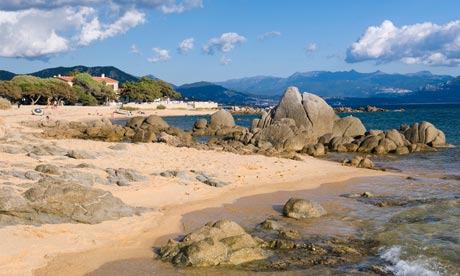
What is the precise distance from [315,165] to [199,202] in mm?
11452

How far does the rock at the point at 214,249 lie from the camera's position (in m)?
9.62

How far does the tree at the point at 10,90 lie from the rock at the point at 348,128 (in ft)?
219

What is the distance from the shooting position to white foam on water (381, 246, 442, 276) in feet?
30.5

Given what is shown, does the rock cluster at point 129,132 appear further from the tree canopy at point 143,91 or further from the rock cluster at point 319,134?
the tree canopy at point 143,91

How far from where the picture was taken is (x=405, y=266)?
9602 mm

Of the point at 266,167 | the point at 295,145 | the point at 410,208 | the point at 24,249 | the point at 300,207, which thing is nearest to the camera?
the point at 24,249

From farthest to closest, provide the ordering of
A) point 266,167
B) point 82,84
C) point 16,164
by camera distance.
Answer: point 82,84 → point 266,167 → point 16,164

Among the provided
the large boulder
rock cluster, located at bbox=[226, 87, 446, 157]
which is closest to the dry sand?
rock cluster, located at bbox=[226, 87, 446, 157]

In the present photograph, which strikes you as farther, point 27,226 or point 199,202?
point 199,202

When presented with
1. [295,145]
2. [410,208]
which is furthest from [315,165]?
[410,208]

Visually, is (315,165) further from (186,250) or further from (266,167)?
(186,250)

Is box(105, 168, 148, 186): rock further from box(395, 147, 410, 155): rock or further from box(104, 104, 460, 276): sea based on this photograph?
box(395, 147, 410, 155): rock

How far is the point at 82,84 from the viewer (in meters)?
112

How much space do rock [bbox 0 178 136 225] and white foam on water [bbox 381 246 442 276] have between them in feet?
22.3
